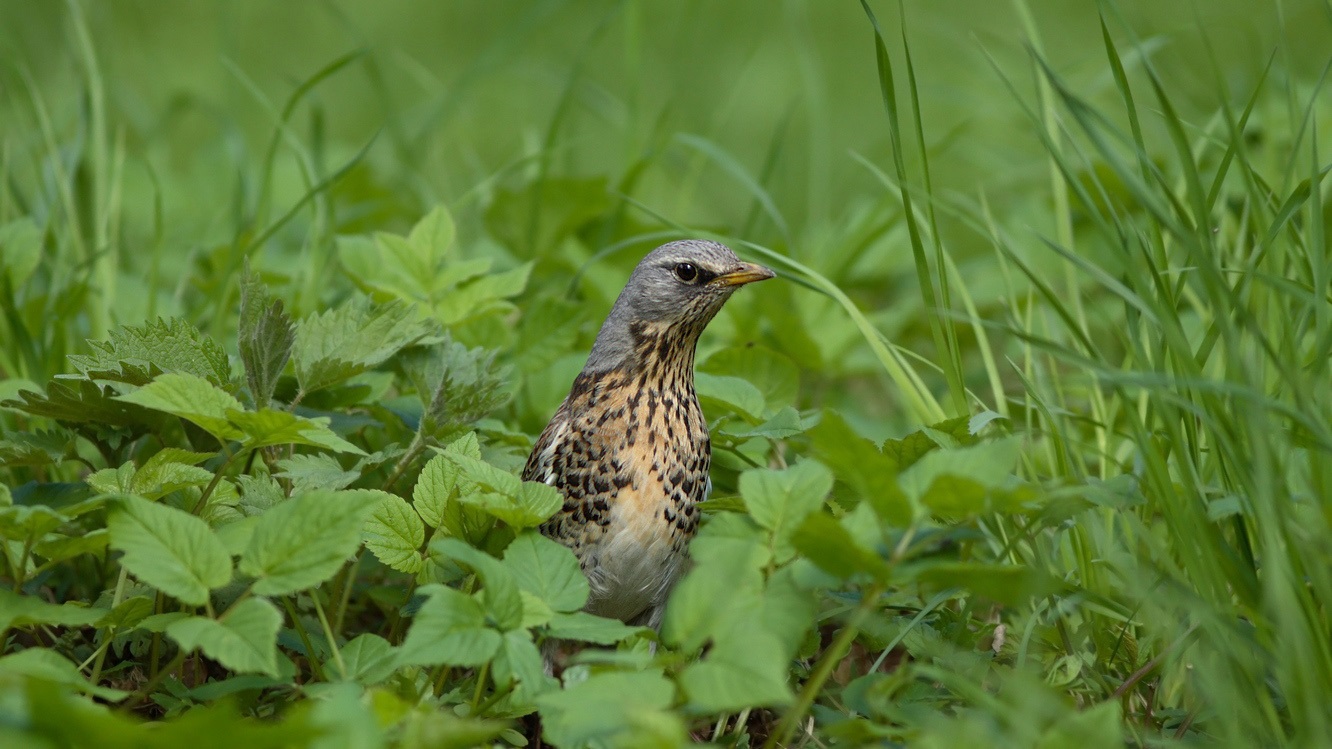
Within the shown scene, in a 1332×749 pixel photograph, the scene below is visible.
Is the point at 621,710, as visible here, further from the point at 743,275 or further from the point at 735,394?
the point at 743,275

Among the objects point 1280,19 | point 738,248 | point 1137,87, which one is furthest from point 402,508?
point 1137,87

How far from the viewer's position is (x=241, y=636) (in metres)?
2.13

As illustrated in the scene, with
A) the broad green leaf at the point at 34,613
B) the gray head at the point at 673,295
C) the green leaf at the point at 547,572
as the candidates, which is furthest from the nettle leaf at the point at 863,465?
the broad green leaf at the point at 34,613

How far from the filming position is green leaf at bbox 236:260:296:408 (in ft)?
9.04

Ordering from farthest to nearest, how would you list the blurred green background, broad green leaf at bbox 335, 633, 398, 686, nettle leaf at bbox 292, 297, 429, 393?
the blurred green background, nettle leaf at bbox 292, 297, 429, 393, broad green leaf at bbox 335, 633, 398, 686

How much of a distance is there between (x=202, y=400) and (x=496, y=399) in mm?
794

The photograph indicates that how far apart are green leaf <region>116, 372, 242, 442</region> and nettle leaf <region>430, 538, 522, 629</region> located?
0.54 metres

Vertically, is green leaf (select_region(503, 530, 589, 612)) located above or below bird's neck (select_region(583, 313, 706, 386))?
below

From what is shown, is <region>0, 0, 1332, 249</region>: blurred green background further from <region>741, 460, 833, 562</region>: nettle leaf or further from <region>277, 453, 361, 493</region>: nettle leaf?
<region>741, 460, 833, 562</region>: nettle leaf

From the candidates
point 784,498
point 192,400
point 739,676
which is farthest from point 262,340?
point 739,676

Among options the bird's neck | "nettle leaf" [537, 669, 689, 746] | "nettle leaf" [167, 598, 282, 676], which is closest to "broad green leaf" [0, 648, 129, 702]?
"nettle leaf" [167, 598, 282, 676]

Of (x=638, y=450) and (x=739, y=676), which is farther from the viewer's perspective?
(x=638, y=450)

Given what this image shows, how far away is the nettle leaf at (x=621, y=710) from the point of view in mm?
1846

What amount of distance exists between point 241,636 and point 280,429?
17.4 inches
